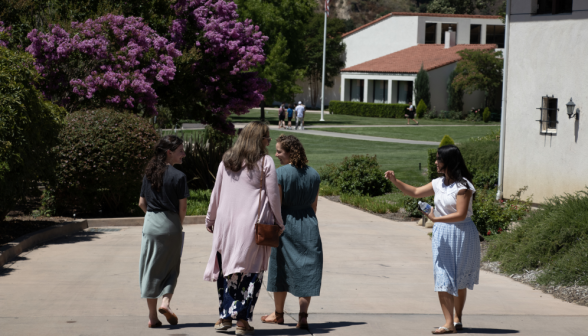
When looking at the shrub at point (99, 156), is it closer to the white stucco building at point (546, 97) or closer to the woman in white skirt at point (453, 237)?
the woman in white skirt at point (453, 237)

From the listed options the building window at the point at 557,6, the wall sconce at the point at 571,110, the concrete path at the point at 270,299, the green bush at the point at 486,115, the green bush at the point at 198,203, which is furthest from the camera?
the green bush at the point at 486,115

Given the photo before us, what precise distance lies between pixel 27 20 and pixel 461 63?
39886 millimetres

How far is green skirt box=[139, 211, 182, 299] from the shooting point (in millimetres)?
5473

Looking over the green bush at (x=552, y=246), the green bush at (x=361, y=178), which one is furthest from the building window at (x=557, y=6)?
the green bush at (x=552, y=246)

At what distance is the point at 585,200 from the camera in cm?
850

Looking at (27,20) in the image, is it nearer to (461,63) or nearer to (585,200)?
(585,200)

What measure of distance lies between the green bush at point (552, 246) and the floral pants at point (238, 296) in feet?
13.0

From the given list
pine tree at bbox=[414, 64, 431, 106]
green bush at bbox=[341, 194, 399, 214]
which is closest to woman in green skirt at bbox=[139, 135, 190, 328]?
green bush at bbox=[341, 194, 399, 214]

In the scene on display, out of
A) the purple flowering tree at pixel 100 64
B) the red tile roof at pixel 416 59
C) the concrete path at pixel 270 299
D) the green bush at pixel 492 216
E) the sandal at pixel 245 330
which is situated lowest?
the concrete path at pixel 270 299

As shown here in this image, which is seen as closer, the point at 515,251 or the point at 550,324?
the point at 550,324

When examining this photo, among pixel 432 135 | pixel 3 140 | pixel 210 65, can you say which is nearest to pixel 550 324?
pixel 3 140

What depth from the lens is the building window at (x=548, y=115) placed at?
1445 centimetres

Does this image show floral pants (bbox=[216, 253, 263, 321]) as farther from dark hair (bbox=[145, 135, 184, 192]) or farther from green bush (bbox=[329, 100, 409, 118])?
green bush (bbox=[329, 100, 409, 118])

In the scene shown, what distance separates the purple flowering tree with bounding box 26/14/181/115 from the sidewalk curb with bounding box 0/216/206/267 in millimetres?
3418
